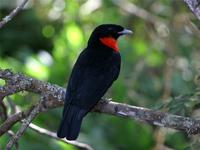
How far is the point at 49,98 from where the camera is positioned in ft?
14.0

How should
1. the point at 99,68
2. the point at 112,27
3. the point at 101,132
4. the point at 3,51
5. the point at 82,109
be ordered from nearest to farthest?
the point at 82,109, the point at 99,68, the point at 112,27, the point at 101,132, the point at 3,51

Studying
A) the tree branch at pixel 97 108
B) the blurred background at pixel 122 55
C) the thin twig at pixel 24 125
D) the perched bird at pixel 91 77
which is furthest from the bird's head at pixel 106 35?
the thin twig at pixel 24 125

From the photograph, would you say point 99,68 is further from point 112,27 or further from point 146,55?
point 146,55

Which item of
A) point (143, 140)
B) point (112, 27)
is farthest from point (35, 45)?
point (112, 27)

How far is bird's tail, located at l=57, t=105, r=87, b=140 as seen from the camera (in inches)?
172

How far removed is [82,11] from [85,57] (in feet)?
11.1

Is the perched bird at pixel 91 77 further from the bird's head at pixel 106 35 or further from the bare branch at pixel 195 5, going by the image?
the bare branch at pixel 195 5

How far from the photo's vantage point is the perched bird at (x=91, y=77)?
14.7ft

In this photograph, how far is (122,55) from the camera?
754 centimetres

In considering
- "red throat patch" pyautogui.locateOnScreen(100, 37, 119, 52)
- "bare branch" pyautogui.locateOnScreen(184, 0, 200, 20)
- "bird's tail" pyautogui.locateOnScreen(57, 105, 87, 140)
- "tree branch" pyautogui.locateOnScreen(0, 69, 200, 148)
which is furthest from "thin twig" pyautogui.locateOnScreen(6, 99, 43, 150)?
"red throat patch" pyautogui.locateOnScreen(100, 37, 119, 52)

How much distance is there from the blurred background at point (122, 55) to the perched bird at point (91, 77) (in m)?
1.03

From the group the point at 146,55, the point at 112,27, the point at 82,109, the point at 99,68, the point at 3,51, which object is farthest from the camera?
the point at 3,51

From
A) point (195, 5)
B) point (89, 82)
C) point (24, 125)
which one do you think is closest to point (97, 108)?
point (89, 82)

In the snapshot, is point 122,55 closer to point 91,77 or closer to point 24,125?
point 91,77
